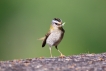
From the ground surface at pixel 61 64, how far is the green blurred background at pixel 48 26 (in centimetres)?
1112

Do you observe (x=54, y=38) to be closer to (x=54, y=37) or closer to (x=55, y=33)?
(x=54, y=37)

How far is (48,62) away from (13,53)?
1235cm

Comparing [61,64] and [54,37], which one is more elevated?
[54,37]

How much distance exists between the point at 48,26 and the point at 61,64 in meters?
12.9

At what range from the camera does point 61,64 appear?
48.0 ft

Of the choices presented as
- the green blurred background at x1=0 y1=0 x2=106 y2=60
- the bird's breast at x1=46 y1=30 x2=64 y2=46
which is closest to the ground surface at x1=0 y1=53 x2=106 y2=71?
the bird's breast at x1=46 y1=30 x2=64 y2=46

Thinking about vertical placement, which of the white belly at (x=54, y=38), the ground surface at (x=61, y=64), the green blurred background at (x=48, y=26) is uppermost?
the green blurred background at (x=48, y=26)

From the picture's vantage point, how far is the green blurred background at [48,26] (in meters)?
27.6

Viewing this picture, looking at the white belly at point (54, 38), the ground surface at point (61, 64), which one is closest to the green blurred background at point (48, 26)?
the white belly at point (54, 38)

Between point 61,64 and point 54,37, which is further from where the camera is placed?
point 54,37

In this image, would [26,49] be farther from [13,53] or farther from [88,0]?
[88,0]

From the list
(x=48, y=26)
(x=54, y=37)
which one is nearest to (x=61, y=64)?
(x=54, y=37)

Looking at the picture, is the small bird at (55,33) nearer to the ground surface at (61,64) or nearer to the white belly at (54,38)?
the white belly at (54,38)

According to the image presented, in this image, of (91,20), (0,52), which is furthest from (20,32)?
(91,20)
